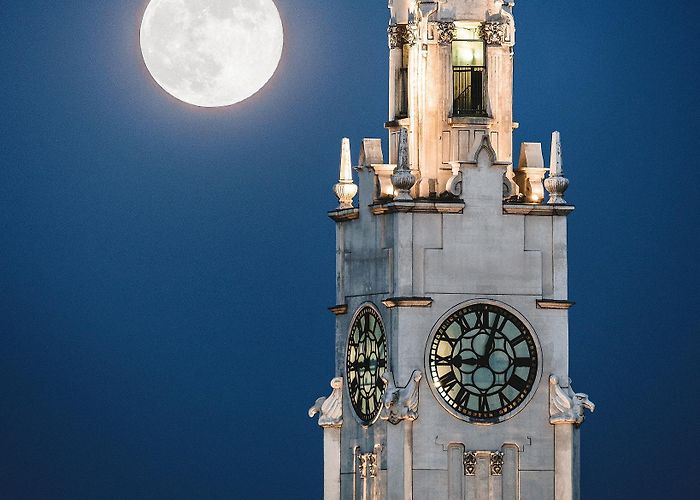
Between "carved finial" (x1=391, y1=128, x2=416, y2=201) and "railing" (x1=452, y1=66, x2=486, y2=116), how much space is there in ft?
4.36

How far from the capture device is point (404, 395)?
47125 mm

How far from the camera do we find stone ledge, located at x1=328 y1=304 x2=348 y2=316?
49375mm

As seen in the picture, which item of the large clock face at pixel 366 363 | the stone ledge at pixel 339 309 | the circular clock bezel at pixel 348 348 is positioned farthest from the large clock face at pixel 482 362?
the stone ledge at pixel 339 309

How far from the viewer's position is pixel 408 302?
155ft

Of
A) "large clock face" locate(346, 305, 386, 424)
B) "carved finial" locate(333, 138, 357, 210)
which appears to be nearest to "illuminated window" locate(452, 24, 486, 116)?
"carved finial" locate(333, 138, 357, 210)

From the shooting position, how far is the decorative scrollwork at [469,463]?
47469 millimetres

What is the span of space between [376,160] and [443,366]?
143 inches

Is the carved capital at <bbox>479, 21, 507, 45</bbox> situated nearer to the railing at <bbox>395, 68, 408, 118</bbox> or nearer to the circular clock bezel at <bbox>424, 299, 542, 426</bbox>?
the railing at <bbox>395, 68, 408, 118</bbox>

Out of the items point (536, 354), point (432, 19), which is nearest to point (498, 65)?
point (432, 19)

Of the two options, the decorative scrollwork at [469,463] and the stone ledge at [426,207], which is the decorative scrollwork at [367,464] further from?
the stone ledge at [426,207]

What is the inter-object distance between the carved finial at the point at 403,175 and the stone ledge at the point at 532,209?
1634mm

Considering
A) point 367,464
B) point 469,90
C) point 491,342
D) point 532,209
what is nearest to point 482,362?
point 491,342

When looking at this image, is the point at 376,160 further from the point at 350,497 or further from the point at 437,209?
the point at 350,497

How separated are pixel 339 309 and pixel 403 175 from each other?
337cm
